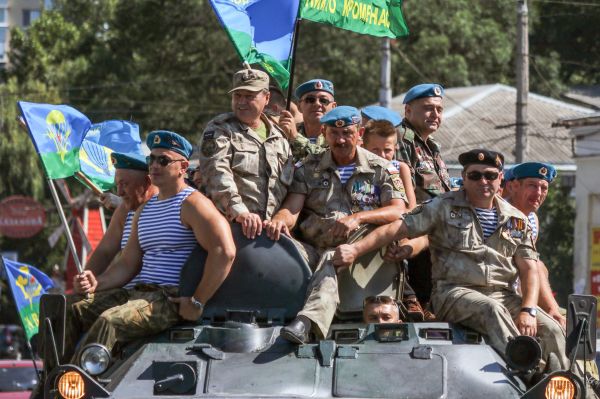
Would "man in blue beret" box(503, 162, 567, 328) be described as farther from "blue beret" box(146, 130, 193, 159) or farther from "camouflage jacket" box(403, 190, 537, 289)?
"blue beret" box(146, 130, 193, 159)

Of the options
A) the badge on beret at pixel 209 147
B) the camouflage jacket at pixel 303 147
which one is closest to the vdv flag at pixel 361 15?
the camouflage jacket at pixel 303 147

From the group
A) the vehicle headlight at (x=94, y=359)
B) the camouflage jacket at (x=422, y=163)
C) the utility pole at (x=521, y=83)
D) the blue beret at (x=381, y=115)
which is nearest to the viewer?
the vehicle headlight at (x=94, y=359)

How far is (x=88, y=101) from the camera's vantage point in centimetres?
4003

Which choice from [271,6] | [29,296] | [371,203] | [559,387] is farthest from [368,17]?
[559,387]

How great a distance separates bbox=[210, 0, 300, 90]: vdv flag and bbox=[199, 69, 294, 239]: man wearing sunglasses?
64.3 inches

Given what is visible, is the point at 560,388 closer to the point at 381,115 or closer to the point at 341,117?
the point at 341,117

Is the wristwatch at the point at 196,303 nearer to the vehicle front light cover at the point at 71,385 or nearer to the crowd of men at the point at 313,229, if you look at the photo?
the crowd of men at the point at 313,229

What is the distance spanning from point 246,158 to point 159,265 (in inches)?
34.8

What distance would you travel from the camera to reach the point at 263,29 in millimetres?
10914

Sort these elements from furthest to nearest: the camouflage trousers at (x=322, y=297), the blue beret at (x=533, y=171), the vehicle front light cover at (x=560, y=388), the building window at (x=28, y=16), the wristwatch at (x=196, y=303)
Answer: the building window at (x=28, y=16), the blue beret at (x=533, y=171), the wristwatch at (x=196, y=303), the camouflage trousers at (x=322, y=297), the vehicle front light cover at (x=560, y=388)

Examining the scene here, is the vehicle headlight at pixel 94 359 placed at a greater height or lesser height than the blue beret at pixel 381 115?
lesser

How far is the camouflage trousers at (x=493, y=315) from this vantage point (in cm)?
796

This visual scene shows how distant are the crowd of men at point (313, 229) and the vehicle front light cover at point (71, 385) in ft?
1.86

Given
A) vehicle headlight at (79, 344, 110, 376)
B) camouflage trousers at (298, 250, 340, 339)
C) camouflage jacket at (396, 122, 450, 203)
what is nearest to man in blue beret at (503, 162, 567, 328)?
camouflage jacket at (396, 122, 450, 203)
